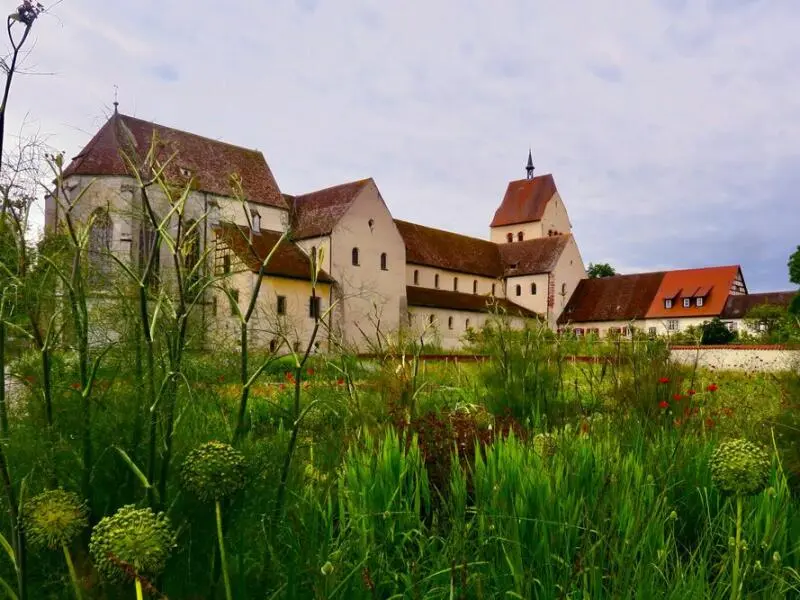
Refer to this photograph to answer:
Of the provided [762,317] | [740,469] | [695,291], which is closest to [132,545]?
[740,469]

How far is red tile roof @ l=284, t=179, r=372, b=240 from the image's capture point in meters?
34.0

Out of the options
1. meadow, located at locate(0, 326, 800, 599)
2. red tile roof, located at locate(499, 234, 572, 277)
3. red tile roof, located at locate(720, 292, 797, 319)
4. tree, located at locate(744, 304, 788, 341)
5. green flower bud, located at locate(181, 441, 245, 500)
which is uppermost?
red tile roof, located at locate(499, 234, 572, 277)

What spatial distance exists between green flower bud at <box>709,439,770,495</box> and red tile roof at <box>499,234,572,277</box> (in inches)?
1806

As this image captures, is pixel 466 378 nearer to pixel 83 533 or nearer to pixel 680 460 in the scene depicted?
pixel 680 460

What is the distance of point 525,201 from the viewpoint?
58312 millimetres

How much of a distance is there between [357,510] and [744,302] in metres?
51.2

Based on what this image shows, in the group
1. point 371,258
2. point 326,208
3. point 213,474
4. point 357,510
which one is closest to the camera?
point 213,474

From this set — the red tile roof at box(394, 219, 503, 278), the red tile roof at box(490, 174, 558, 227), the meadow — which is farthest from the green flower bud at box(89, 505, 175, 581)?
the red tile roof at box(490, 174, 558, 227)

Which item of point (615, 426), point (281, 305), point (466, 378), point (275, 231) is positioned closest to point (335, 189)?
point (275, 231)

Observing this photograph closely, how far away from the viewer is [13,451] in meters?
1.96

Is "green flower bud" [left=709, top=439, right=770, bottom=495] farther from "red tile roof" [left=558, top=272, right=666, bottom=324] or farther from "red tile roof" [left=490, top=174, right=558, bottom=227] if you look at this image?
"red tile roof" [left=490, top=174, right=558, bottom=227]

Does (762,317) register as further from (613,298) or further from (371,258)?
(371,258)

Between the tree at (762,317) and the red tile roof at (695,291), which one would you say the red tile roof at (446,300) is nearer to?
the red tile roof at (695,291)

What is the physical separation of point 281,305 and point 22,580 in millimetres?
28850
